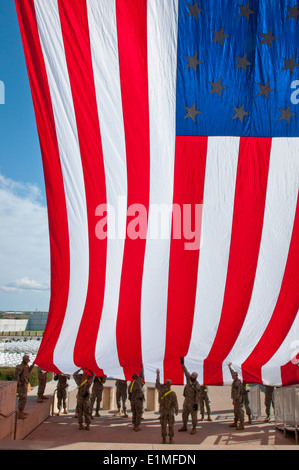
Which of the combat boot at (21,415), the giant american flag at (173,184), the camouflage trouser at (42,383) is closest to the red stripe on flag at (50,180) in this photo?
the giant american flag at (173,184)

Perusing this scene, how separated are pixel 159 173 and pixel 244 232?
1353 millimetres

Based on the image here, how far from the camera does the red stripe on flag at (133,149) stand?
468cm

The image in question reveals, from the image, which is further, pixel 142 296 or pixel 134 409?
pixel 134 409

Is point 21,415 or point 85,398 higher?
point 85,398

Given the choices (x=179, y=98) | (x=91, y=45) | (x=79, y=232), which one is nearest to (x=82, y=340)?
(x=79, y=232)

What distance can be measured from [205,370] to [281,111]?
11.5 ft

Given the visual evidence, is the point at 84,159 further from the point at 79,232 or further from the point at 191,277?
the point at 191,277

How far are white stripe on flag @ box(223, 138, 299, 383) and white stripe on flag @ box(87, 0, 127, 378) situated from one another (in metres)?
1.58

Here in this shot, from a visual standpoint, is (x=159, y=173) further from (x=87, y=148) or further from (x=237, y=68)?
(x=237, y=68)

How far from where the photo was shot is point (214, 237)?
5.00 meters

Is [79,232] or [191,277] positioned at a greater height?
[79,232]

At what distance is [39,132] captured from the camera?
472 cm

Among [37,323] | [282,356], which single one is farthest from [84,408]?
[37,323]

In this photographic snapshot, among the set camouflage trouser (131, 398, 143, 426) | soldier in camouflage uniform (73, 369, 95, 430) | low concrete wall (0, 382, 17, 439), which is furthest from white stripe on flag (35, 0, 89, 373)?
camouflage trouser (131, 398, 143, 426)
